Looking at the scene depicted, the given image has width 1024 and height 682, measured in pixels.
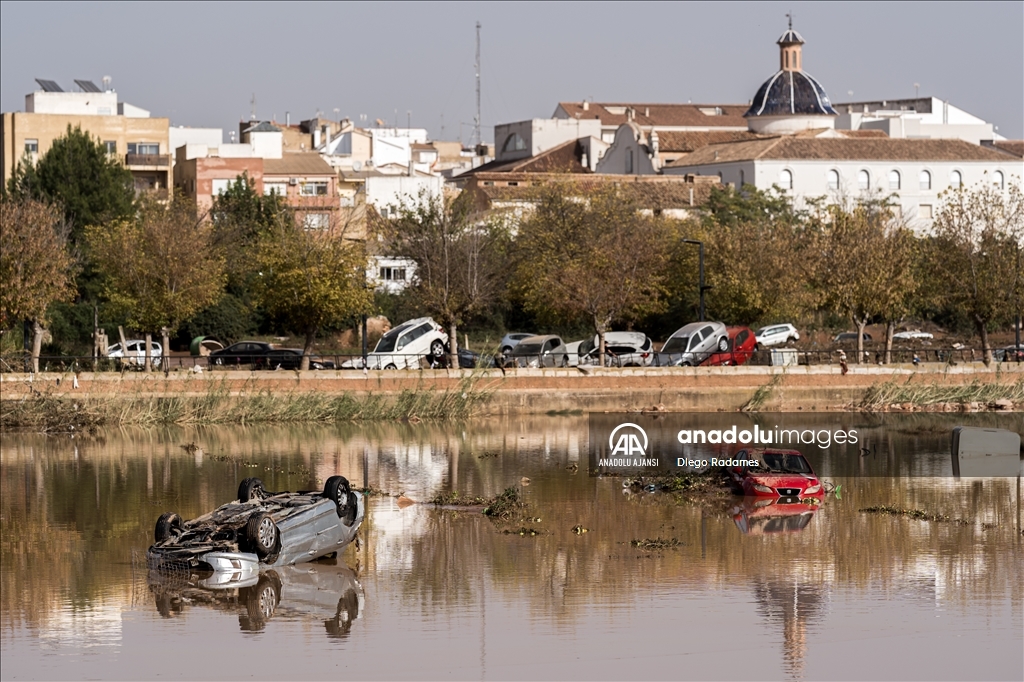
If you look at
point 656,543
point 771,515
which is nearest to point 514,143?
point 771,515

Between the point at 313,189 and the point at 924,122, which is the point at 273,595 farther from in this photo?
the point at 924,122

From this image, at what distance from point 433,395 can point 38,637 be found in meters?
24.2

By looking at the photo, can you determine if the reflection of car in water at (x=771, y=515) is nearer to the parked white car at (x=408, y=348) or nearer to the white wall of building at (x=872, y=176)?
the parked white car at (x=408, y=348)

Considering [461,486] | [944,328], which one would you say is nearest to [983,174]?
[944,328]

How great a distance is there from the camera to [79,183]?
2373 inches

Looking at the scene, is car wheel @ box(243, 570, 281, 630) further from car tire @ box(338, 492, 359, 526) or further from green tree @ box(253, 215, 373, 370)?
green tree @ box(253, 215, 373, 370)

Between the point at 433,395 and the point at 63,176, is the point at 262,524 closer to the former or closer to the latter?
the point at 433,395

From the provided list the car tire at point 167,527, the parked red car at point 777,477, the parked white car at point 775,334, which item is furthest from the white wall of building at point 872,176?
the car tire at point 167,527

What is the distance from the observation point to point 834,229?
48.3m

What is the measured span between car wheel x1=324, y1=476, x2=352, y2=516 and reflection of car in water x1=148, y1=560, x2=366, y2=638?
129 cm

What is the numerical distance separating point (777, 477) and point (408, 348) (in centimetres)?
2200

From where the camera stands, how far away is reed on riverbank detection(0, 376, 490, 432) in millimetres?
35656

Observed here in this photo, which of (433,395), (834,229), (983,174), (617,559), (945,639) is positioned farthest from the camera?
(983,174)

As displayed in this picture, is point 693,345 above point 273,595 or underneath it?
above
